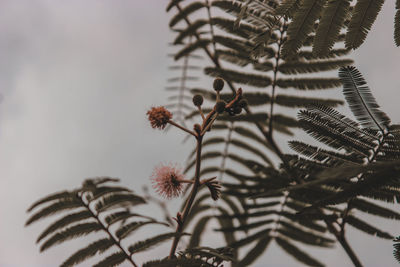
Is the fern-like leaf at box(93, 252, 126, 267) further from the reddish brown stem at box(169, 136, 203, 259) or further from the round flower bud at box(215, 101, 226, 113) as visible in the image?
the round flower bud at box(215, 101, 226, 113)

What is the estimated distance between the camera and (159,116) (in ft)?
6.56

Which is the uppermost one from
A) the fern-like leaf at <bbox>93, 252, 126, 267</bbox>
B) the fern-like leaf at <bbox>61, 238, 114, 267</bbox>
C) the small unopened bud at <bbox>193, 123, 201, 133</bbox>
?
the small unopened bud at <bbox>193, 123, 201, 133</bbox>

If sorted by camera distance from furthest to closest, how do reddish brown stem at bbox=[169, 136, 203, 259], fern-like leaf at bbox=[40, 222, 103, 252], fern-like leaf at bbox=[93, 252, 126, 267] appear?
fern-like leaf at bbox=[40, 222, 103, 252] → fern-like leaf at bbox=[93, 252, 126, 267] → reddish brown stem at bbox=[169, 136, 203, 259]

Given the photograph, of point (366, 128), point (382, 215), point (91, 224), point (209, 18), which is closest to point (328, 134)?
point (366, 128)

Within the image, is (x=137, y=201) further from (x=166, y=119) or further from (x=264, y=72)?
(x=264, y=72)

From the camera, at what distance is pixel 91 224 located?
6.79 feet

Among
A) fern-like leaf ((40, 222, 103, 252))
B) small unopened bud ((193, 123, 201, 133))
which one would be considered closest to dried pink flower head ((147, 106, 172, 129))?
small unopened bud ((193, 123, 201, 133))

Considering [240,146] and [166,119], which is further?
[240,146]

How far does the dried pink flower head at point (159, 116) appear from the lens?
1997 mm

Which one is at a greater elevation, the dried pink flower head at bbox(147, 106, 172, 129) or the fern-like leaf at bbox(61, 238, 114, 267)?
the dried pink flower head at bbox(147, 106, 172, 129)

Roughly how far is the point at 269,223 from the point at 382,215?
2.84 feet

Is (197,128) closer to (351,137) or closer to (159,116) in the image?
(159,116)

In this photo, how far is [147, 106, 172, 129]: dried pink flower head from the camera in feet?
6.55

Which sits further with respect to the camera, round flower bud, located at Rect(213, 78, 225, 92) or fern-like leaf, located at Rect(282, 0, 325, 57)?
round flower bud, located at Rect(213, 78, 225, 92)
